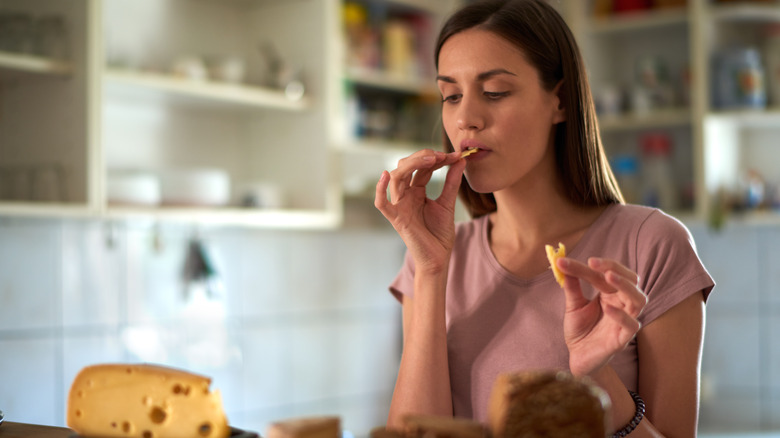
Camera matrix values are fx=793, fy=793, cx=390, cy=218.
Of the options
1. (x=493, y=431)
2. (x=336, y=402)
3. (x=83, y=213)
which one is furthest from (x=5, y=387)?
(x=493, y=431)

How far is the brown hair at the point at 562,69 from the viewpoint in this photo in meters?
1.15

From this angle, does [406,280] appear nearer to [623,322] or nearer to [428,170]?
[428,170]

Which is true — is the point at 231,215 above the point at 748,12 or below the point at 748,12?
below

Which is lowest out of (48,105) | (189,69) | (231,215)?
(231,215)

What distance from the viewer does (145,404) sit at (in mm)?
673

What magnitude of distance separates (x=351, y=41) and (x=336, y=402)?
1197mm

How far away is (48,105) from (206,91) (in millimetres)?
402

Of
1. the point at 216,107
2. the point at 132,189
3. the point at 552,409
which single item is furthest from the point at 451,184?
the point at 216,107

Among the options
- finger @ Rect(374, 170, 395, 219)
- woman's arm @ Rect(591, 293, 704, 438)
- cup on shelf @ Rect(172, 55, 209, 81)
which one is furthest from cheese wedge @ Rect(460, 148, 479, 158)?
cup on shelf @ Rect(172, 55, 209, 81)

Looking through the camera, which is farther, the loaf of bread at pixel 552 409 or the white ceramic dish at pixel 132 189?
the white ceramic dish at pixel 132 189

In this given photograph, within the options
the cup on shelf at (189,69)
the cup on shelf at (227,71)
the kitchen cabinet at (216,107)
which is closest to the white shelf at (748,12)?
the kitchen cabinet at (216,107)

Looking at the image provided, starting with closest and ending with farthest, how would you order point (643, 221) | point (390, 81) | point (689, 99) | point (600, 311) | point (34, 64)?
1. point (600, 311)
2. point (643, 221)
3. point (34, 64)
4. point (390, 81)
5. point (689, 99)

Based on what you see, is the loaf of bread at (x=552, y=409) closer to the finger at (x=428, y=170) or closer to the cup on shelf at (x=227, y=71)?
the finger at (x=428, y=170)

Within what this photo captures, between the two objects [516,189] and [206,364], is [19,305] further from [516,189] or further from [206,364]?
[516,189]
